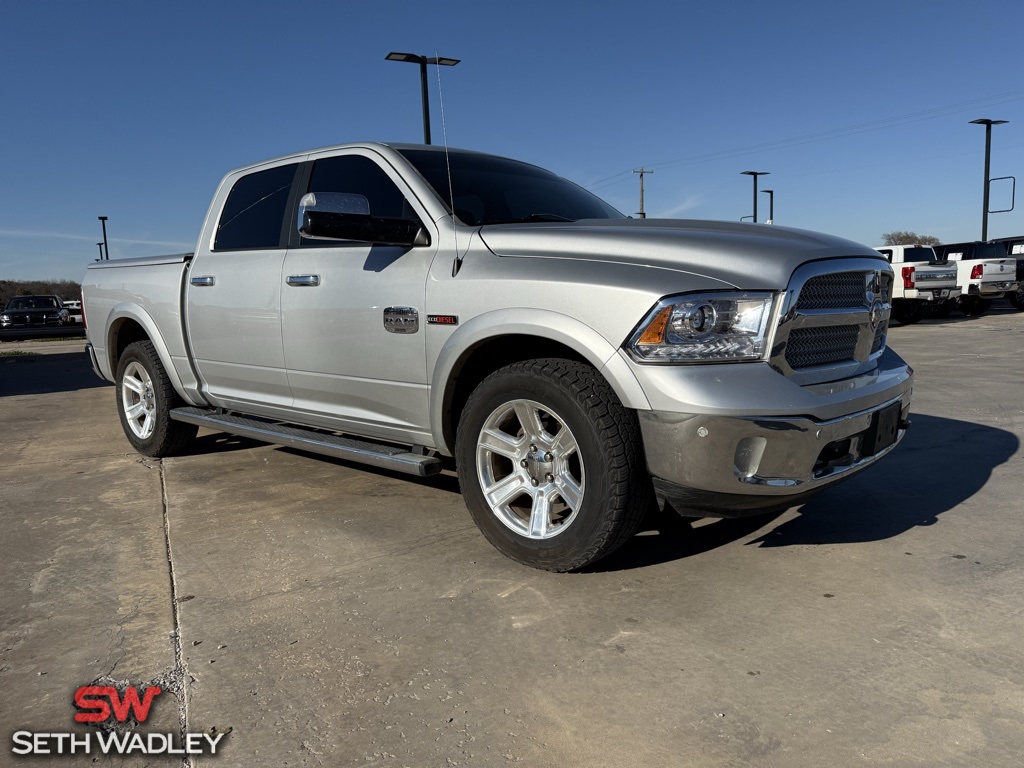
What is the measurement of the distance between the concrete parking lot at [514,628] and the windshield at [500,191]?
1510 millimetres

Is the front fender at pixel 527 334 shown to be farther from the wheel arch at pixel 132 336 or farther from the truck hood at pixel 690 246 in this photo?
the wheel arch at pixel 132 336

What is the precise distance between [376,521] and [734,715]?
7.35ft

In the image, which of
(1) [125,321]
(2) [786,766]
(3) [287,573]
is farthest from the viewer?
(1) [125,321]

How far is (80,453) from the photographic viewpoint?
19.9ft

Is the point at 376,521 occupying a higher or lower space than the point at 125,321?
lower

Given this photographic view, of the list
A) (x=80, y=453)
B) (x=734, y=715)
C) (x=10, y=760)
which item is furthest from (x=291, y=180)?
(x=734, y=715)

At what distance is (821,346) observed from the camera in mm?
3137

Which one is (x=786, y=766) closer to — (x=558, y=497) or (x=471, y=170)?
(x=558, y=497)

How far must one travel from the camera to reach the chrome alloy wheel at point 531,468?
3.21 meters

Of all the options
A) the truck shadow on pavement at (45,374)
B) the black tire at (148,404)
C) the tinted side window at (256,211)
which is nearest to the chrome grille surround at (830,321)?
the tinted side window at (256,211)

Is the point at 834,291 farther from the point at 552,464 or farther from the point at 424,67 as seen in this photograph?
the point at 424,67

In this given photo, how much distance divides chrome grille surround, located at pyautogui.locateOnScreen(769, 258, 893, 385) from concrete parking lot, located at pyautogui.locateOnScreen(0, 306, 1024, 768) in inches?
32.7

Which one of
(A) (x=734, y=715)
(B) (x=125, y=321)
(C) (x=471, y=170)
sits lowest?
(A) (x=734, y=715)

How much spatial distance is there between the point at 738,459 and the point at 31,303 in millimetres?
37046
